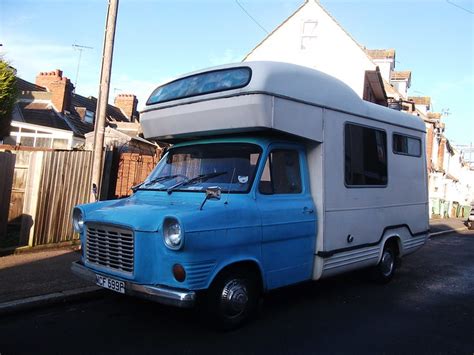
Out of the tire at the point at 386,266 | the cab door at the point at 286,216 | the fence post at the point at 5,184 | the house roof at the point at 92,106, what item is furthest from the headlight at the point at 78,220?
the house roof at the point at 92,106

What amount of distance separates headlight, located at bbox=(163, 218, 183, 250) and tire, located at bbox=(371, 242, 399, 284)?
13.7 feet

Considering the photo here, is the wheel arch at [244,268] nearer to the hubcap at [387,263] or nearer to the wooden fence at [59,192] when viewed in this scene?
the hubcap at [387,263]

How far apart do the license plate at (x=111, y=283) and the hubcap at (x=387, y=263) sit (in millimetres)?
4463

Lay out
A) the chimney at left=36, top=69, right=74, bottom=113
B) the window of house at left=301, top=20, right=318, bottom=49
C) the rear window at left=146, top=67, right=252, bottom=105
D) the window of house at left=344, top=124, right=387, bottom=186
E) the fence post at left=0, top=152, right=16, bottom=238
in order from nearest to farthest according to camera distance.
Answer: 1. the rear window at left=146, top=67, right=252, bottom=105
2. the window of house at left=344, top=124, right=387, bottom=186
3. the fence post at left=0, top=152, right=16, bottom=238
4. the window of house at left=301, top=20, right=318, bottom=49
5. the chimney at left=36, top=69, right=74, bottom=113

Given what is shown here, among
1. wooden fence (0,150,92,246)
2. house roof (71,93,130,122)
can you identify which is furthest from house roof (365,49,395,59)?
wooden fence (0,150,92,246)

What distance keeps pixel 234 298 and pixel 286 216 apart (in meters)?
1.15

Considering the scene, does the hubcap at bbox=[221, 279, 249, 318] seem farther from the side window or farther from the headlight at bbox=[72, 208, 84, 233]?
the headlight at bbox=[72, 208, 84, 233]

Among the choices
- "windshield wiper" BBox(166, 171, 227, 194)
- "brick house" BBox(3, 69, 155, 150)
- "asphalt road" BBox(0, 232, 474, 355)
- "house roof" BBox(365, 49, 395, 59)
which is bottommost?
"asphalt road" BBox(0, 232, 474, 355)

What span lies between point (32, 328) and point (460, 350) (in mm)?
4530

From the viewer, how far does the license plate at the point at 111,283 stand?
14.8 ft

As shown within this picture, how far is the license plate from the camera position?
4520 millimetres

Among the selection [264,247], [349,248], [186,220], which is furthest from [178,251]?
[349,248]

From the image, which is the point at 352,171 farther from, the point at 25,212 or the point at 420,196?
the point at 25,212

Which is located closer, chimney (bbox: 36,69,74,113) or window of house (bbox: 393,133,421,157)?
window of house (bbox: 393,133,421,157)
